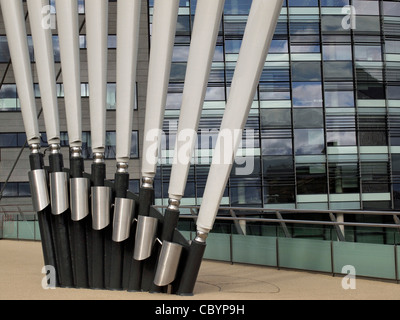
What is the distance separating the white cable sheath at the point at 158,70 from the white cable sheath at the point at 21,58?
2.09 m

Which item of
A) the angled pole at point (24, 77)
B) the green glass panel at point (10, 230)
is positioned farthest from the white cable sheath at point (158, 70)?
the green glass panel at point (10, 230)

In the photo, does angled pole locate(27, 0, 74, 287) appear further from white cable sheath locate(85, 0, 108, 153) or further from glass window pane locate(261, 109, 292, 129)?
glass window pane locate(261, 109, 292, 129)

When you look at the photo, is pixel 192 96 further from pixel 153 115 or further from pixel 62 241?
pixel 62 241

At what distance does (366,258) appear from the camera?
9695 millimetres

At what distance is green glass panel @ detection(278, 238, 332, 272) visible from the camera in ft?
34.0

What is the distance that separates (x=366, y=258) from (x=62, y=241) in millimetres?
4538

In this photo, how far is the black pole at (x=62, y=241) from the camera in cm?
873

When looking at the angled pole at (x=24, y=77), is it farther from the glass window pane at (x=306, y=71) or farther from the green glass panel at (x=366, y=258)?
the glass window pane at (x=306, y=71)

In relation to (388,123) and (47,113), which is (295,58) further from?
(47,113)

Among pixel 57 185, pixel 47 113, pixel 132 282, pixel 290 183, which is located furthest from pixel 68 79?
pixel 290 183

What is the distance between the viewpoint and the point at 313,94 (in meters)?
34.5

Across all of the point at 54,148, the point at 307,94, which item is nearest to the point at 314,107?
the point at 307,94
